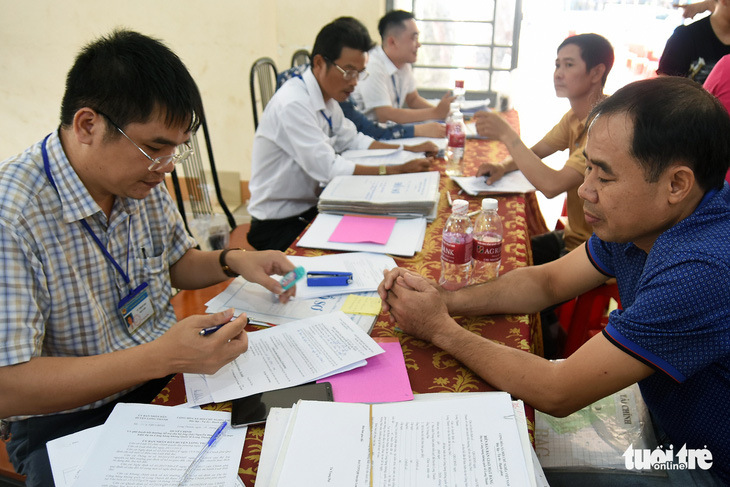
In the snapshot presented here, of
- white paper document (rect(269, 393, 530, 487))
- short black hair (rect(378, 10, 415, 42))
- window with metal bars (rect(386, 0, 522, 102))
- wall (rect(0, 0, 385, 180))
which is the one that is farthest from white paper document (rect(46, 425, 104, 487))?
window with metal bars (rect(386, 0, 522, 102))

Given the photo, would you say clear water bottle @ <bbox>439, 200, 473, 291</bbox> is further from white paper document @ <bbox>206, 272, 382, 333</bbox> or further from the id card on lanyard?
the id card on lanyard

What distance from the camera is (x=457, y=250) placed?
45.0 inches

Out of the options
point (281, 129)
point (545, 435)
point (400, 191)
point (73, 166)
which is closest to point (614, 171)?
point (545, 435)

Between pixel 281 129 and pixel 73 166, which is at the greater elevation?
pixel 73 166

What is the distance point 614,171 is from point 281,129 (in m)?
1.40

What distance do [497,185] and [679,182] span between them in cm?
106

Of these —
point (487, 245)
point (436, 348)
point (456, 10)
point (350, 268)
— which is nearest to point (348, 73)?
point (350, 268)

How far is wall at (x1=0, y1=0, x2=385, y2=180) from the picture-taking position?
126 inches

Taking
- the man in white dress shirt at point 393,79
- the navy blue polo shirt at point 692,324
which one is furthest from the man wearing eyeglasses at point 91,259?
the man in white dress shirt at point 393,79

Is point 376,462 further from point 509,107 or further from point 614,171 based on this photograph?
point 509,107

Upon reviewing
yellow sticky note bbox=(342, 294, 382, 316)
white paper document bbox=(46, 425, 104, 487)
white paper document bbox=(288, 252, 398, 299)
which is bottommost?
yellow sticky note bbox=(342, 294, 382, 316)

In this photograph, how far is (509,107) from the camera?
3.33 metres

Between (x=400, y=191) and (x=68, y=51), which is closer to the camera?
(x=400, y=191)

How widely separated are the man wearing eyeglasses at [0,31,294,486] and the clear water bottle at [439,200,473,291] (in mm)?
402
